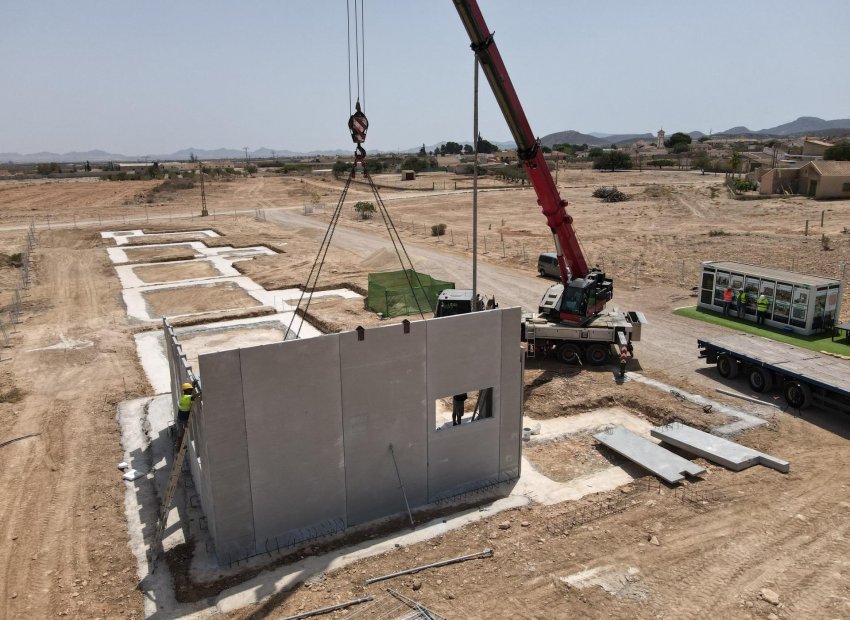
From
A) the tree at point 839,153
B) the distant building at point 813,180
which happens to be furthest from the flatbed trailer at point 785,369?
the tree at point 839,153

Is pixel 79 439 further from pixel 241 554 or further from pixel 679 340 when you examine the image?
pixel 679 340

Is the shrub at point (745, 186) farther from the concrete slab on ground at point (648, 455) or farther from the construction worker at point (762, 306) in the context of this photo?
the concrete slab on ground at point (648, 455)

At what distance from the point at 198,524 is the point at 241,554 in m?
1.51

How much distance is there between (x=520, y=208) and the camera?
2495 inches

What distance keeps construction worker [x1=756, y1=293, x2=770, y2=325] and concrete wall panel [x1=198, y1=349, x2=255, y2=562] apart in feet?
67.1

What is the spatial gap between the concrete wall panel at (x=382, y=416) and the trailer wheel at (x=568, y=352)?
30.7 feet

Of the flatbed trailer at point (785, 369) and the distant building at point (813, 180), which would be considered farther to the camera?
the distant building at point (813, 180)

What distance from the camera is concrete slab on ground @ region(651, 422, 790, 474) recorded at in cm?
1327

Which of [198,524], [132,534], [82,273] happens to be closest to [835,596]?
[198,524]

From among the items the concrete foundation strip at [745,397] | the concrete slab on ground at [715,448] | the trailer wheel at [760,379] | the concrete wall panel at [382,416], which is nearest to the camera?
the concrete wall panel at [382,416]

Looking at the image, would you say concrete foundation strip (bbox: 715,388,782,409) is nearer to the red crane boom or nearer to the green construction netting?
the red crane boom

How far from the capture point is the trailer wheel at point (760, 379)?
17.1 metres

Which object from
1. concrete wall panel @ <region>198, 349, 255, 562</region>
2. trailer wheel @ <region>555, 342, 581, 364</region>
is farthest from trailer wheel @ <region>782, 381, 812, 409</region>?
concrete wall panel @ <region>198, 349, 255, 562</region>

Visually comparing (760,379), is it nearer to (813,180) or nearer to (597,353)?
(597,353)
